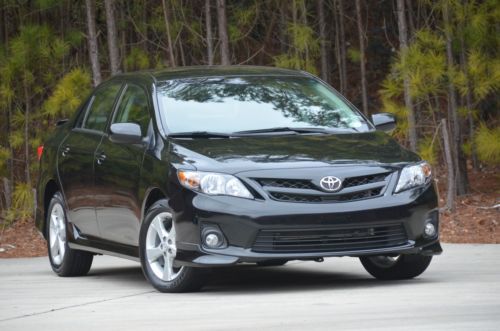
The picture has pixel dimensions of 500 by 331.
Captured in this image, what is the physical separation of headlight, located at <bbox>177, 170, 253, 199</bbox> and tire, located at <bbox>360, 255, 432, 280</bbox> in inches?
63.9

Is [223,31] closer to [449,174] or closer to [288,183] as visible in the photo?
[449,174]

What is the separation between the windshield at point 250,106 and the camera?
10.1 meters

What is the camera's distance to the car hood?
922cm

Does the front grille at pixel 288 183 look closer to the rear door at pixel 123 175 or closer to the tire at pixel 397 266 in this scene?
the rear door at pixel 123 175

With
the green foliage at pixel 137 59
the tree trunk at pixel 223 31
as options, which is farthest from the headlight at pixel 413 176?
the green foliage at pixel 137 59

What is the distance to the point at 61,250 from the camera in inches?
463

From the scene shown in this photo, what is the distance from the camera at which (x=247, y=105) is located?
33.9 feet

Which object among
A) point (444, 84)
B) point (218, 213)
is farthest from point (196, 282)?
point (444, 84)

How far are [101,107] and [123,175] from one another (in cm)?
139

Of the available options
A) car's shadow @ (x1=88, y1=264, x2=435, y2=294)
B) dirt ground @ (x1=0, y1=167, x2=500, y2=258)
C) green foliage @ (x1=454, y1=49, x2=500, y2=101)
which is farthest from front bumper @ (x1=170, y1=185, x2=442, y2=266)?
green foliage @ (x1=454, y1=49, x2=500, y2=101)

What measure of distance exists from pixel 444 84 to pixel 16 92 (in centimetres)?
710

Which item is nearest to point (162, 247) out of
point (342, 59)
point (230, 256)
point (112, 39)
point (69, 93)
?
point (230, 256)

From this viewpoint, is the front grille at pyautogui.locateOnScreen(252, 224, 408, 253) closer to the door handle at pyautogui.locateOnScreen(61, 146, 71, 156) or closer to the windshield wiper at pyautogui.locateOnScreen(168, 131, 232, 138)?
the windshield wiper at pyautogui.locateOnScreen(168, 131, 232, 138)

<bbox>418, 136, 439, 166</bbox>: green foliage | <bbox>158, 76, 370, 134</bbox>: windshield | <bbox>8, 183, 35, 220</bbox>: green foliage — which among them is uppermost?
<bbox>158, 76, 370, 134</bbox>: windshield
